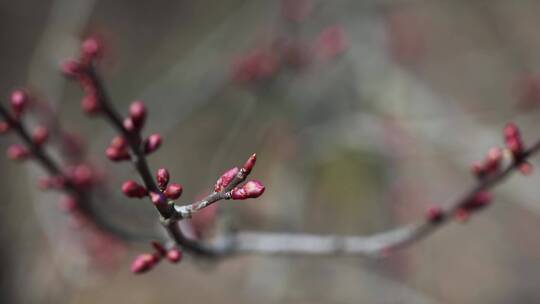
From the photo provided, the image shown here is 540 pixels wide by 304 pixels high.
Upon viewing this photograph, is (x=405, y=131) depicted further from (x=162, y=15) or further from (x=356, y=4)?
(x=162, y=15)

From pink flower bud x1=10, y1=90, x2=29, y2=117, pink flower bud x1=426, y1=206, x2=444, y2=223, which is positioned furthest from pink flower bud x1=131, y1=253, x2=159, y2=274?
pink flower bud x1=426, y1=206, x2=444, y2=223

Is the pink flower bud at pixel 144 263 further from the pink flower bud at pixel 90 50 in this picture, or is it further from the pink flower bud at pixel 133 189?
the pink flower bud at pixel 90 50

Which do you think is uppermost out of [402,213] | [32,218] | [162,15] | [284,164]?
[162,15]

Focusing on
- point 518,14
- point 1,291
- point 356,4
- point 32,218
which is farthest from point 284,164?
point 518,14

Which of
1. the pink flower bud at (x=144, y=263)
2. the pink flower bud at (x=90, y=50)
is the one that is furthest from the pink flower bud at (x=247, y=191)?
the pink flower bud at (x=90, y=50)

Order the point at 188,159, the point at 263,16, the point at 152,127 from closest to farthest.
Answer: the point at 152,127 → the point at 263,16 → the point at 188,159

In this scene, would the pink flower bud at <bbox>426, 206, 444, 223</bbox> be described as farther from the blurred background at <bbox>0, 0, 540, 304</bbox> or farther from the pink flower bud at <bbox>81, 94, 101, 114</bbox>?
the pink flower bud at <bbox>81, 94, 101, 114</bbox>

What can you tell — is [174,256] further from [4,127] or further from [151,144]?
[4,127]
